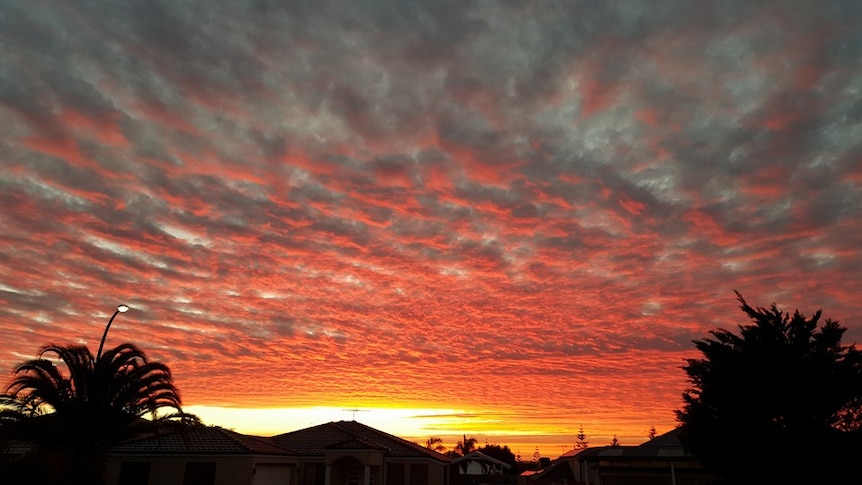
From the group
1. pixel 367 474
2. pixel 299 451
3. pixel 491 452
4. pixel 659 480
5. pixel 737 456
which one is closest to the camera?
pixel 737 456

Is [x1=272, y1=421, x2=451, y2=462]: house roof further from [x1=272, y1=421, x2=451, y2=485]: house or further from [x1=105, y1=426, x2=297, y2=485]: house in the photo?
[x1=105, y1=426, x2=297, y2=485]: house

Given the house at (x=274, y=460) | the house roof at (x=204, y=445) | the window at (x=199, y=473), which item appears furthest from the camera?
the house roof at (x=204, y=445)

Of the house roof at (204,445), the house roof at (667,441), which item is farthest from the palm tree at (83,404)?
the house roof at (667,441)

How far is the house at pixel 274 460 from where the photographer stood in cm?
3759

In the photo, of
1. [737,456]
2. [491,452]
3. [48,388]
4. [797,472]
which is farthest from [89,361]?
[491,452]

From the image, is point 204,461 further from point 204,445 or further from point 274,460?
point 274,460

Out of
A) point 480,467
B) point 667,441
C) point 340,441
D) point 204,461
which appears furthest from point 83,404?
point 480,467

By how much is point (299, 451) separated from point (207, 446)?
30.3ft

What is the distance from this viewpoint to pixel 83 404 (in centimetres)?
2388

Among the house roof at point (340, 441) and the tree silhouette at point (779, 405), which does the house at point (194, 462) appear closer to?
the house roof at point (340, 441)

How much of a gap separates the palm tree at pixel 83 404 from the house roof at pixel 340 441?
20767 millimetres

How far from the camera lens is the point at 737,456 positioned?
74.9 feet

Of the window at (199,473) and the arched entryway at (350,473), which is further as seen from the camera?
the arched entryway at (350,473)

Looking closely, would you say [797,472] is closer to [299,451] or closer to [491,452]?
[299,451]
